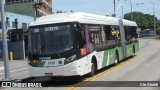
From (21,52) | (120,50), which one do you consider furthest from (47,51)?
(21,52)

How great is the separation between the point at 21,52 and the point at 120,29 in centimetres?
2751

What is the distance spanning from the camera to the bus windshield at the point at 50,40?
17344 mm

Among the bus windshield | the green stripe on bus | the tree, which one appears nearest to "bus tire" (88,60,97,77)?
the green stripe on bus

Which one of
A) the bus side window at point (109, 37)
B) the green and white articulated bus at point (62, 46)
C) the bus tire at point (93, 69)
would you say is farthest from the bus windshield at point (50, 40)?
the bus side window at point (109, 37)

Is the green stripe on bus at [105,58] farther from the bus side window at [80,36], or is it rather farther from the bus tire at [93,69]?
the bus side window at [80,36]

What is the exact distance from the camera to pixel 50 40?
17500 millimetres

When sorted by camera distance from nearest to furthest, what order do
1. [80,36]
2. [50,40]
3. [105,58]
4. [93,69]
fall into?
[50,40]
[80,36]
[93,69]
[105,58]

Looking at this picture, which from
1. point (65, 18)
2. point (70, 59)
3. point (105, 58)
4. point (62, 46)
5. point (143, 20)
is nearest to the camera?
point (70, 59)

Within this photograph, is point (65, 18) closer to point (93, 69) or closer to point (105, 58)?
point (93, 69)

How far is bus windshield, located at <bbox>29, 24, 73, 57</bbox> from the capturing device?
17.3 m

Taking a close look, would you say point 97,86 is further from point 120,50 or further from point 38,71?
point 120,50

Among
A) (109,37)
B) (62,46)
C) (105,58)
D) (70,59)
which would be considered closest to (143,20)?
(109,37)

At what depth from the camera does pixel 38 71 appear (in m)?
17.5

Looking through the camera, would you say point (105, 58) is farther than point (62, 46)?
Yes
